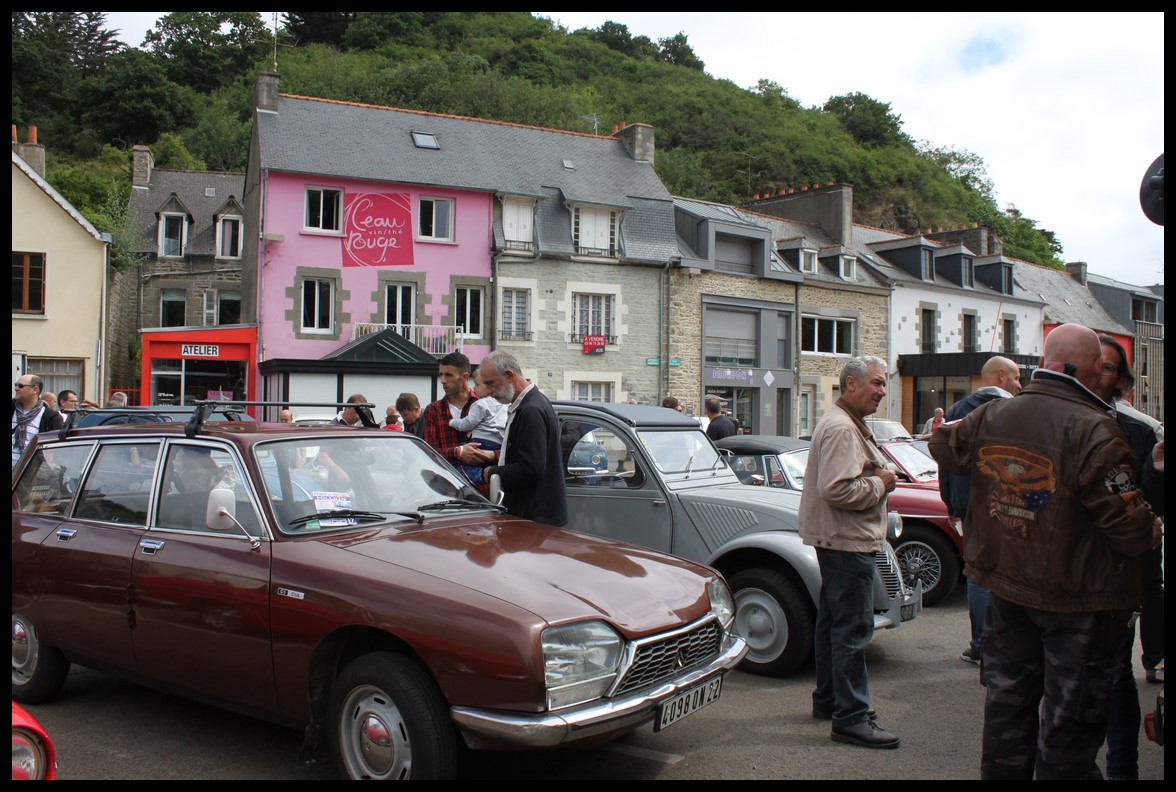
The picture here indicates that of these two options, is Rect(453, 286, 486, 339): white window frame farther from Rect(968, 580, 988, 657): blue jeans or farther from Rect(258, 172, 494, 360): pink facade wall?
Rect(968, 580, 988, 657): blue jeans

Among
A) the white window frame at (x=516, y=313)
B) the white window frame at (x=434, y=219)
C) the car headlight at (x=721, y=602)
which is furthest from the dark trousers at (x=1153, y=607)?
the white window frame at (x=434, y=219)

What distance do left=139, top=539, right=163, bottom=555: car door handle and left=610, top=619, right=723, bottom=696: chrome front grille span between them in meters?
2.51

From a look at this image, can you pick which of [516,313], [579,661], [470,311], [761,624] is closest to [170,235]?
[470,311]

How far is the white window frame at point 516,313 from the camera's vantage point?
92.5 ft

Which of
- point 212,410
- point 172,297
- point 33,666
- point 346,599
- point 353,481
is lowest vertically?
point 33,666

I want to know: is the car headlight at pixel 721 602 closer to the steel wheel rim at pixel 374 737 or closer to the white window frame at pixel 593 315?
the steel wheel rim at pixel 374 737

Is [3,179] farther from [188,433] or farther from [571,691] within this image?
[571,691]

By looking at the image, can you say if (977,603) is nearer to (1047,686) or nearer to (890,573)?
(890,573)

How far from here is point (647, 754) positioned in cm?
465

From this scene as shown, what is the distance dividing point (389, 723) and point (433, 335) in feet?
79.3

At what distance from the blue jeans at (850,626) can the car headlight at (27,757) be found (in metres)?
3.64

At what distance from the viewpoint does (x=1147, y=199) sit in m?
3.72

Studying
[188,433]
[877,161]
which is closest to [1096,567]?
[188,433]
